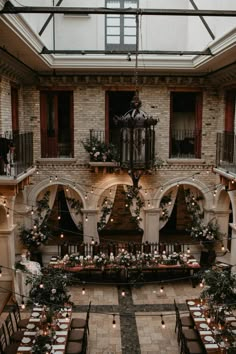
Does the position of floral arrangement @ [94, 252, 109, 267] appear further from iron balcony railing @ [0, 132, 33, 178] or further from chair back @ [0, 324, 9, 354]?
chair back @ [0, 324, 9, 354]

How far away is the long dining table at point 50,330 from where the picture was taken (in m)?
8.21

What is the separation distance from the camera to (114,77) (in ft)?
45.0

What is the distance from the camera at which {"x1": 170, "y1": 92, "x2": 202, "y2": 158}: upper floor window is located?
14328 mm

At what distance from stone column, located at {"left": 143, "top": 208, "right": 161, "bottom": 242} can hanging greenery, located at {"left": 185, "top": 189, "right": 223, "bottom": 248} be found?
3.91 ft

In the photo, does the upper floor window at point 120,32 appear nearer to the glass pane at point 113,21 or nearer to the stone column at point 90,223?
the glass pane at point 113,21

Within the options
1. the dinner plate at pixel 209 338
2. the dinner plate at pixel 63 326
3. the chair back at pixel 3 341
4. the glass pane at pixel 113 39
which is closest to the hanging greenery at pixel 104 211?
the glass pane at pixel 113 39

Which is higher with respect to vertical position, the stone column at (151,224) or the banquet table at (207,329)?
the stone column at (151,224)

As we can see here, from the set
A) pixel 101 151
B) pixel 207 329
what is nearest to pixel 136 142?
pixel 207 329

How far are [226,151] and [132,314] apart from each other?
600 centimetres

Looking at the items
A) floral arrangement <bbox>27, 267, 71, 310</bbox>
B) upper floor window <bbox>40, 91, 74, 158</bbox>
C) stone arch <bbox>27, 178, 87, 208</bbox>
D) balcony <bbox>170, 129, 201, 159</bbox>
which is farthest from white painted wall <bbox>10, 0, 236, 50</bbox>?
floral arrangement <bbox>27, 267, 71, 310</bbox>

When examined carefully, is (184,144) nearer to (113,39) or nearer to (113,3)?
(113,39)

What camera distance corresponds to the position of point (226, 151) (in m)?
13.0

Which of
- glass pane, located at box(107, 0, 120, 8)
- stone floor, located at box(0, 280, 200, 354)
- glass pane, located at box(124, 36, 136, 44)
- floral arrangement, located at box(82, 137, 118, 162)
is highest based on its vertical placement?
glass pane, located at box(107, 0, 120, 8)

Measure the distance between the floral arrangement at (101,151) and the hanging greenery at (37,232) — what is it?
2.47 m
